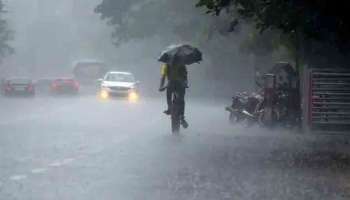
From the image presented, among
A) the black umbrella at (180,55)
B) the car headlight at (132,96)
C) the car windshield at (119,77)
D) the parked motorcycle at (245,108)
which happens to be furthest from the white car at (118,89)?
the black umbrella at (180,55)

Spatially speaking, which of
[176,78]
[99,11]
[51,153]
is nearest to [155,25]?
[99,11]

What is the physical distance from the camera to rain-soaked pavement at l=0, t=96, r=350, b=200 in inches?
448

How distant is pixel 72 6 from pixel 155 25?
6078cm

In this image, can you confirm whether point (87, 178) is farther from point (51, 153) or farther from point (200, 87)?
point (200, 87)

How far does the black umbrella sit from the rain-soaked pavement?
188 cm

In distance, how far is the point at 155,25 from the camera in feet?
215

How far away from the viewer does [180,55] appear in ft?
73.7

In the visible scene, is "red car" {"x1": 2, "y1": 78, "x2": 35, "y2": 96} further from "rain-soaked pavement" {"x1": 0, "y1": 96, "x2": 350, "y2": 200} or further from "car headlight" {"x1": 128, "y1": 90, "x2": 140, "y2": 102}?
"rain-soaked pavement" {"x1": 0, "y1": 96, "x2": 350, "y2": 200}

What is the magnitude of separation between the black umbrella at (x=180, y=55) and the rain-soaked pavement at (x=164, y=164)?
1.88 m

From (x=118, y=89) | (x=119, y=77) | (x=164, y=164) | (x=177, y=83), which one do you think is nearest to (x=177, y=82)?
(x=177, y=83)

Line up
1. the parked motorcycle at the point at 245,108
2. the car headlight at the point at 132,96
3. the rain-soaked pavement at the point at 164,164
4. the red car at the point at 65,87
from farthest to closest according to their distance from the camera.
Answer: the red car at the point at 65,87, the car headlight at the point at 132,96, the parked motorcycle at the point at 245,108, the rain-soaked pavement at the point at 164,164

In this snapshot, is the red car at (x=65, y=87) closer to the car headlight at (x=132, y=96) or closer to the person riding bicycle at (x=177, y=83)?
the car headlight at (x=132, y=96)

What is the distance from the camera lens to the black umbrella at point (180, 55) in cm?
2212

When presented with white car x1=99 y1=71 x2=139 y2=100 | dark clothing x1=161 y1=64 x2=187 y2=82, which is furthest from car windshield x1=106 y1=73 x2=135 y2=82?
dark clothing x1=161 y1=64 x2=187 y2=82
